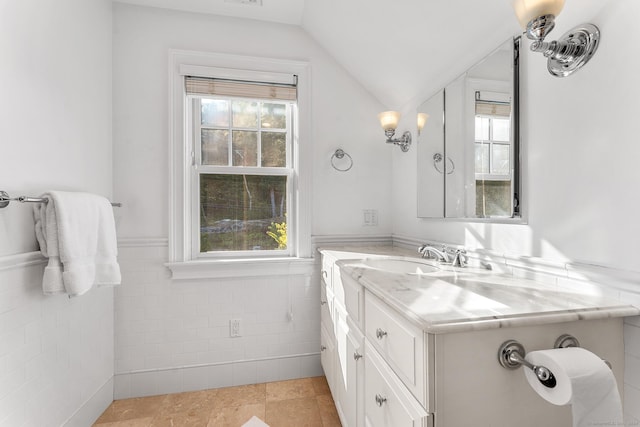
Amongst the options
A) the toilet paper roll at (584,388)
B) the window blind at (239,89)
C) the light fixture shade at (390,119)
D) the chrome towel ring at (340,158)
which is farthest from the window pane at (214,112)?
the toilet paper roll at (584,388)

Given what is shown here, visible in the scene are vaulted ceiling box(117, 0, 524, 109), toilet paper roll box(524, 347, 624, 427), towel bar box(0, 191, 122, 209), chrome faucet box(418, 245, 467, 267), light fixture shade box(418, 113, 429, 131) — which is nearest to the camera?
toilet paper roll box(524, 347, 624, 427)

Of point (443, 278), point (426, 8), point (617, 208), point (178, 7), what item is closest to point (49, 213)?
point (178, 7)

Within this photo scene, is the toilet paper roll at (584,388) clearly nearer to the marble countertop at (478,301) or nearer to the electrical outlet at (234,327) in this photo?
the marble countertop at (478,301)

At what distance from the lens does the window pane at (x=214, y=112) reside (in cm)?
209

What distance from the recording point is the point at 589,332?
0.80m

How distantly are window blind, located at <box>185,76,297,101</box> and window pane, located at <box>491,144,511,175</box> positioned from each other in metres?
1.37

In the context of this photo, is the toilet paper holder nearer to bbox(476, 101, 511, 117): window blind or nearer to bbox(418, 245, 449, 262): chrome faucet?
bbox(418, 245, 449, 262): chrome faucet

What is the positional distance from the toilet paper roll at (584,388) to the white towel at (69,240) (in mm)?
1735

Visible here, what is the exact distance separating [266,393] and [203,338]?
548mm

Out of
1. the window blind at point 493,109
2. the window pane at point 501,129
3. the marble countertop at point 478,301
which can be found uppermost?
the window blind at point 493,109

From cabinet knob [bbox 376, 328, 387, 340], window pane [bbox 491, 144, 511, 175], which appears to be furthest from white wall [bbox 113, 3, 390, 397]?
cabinet knob [bbox 376, 328, 387, 340]

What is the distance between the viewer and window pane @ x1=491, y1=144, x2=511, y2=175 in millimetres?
1217

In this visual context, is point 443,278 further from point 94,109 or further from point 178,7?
point 178,7

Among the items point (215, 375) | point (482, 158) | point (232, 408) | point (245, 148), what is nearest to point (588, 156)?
point (482, 158)
